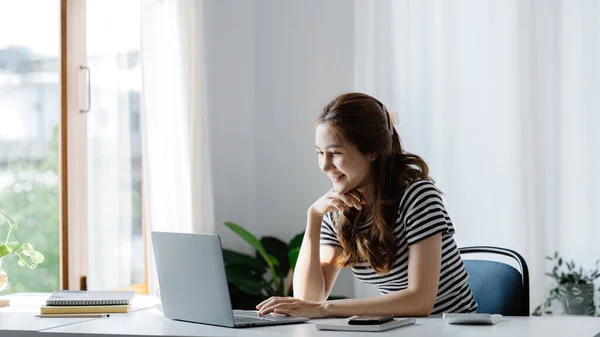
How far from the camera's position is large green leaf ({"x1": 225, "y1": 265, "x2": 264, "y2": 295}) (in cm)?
364

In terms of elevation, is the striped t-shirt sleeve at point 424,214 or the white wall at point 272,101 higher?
Result: the white wall at point 272,101

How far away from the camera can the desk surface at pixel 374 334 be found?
5.44 ft

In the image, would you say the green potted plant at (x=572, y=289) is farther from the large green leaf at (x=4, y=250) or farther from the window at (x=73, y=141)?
the large green leaf at (x=4, y=250)

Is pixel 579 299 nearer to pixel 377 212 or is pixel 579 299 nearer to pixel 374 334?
pixel 377 212

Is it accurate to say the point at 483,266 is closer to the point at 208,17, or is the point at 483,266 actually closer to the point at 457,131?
the point at 457,131

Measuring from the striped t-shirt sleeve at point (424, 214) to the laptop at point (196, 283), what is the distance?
40 cm

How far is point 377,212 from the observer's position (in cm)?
214

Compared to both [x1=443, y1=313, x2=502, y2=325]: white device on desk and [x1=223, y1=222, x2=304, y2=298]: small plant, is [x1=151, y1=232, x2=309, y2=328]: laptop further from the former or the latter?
[x1=223, y1=222, x2=304, y2=298]: small plant

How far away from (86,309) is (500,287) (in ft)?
3.63

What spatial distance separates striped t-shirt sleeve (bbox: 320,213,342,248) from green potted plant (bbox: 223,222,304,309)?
4.19ft

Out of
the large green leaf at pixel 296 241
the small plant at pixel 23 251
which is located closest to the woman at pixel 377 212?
the small plant at pixel 23 251

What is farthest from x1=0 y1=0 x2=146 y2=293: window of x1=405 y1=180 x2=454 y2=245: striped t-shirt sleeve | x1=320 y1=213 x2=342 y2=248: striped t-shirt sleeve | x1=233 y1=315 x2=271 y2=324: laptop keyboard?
x1=405 y1=180 x2=454 y2=245: striped t-shirt sleeve

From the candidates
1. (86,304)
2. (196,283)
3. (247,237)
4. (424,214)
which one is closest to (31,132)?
(247,237)

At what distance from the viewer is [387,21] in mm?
3783
